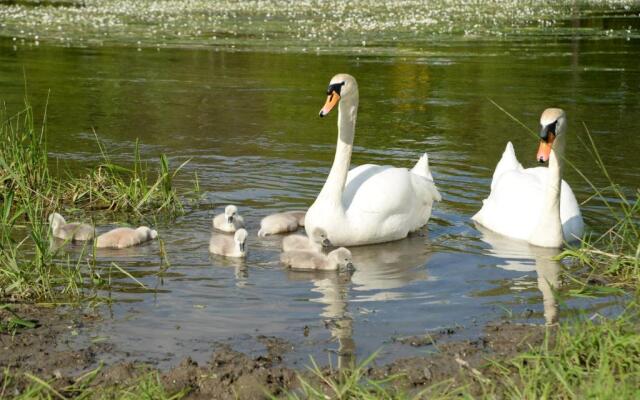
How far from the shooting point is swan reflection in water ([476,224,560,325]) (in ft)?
25.0

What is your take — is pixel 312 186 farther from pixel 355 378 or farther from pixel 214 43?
pixel 214 43

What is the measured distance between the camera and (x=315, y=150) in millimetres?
12492

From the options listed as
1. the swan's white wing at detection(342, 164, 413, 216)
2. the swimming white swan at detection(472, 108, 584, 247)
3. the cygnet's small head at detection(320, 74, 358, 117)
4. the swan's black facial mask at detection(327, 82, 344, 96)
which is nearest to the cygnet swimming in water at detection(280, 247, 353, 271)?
the swan's white wing at detection(342, 164, 413, 216)

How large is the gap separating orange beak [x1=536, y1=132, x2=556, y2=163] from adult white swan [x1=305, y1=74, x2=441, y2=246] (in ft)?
4.53

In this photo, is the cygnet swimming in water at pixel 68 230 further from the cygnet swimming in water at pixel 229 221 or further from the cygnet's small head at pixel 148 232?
the cygnet swimming in water at pixel 229 221

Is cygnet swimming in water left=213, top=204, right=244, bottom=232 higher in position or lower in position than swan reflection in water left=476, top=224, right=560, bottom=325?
higher

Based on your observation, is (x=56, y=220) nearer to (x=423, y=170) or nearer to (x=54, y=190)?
(x=54, y=190)

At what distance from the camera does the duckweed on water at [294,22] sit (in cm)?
2322

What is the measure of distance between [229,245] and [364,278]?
1044 mm

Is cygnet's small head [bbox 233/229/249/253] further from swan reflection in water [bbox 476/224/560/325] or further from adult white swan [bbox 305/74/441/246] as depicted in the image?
swan reflection in water [bbox 476/224/560/325]

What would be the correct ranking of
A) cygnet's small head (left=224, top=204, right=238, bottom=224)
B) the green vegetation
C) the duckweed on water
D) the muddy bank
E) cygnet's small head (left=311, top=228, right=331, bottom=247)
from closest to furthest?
the green vegetation → the muddy bank → cygnet's small head (left=224, top=204, right=238, bottom=224) → cygnet's small head (left=311, top=228, right=331, bottom=247) → the duckweed on water

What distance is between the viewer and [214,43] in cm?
2253

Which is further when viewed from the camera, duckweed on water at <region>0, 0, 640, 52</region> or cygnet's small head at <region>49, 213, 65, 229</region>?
duckweed on water at <region>0, 0, 640, 52</region>

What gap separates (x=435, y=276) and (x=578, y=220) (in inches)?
70.9
